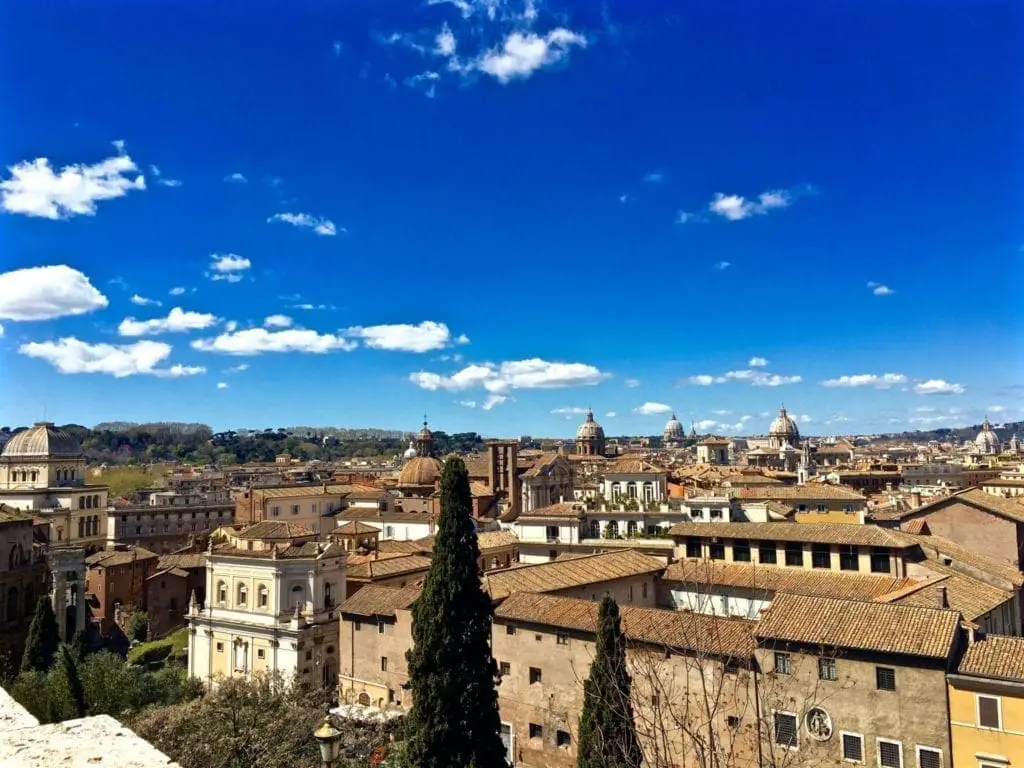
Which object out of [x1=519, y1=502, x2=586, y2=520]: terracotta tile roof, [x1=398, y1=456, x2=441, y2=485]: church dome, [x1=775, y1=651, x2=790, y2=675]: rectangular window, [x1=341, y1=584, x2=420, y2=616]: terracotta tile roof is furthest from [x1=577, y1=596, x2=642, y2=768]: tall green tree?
[x1=398, y1=456, x2=441, y2=485]: church dome

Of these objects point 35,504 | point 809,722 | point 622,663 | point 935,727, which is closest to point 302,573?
point 622,663

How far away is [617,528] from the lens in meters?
44.8

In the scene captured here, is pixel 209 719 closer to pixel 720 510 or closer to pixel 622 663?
pixel 622 663

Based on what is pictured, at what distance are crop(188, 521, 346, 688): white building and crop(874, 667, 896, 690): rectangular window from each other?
2533 centimetres

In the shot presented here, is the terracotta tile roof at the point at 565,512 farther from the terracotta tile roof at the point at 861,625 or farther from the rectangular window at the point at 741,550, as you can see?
the terracotta tile roof at the point at 861,625

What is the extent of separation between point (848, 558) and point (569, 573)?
38.3 ft

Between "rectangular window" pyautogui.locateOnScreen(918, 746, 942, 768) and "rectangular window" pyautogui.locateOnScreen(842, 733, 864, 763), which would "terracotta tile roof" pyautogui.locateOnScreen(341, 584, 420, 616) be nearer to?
"rectangular window" pyautogui.locateOnScreen(842, 733, 864, 763)

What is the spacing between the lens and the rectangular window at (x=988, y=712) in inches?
707

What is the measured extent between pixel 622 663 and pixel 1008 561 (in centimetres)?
2666

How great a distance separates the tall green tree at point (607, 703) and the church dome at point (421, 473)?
1998 inches

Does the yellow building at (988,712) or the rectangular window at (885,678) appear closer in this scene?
the yellow building at (988,712)

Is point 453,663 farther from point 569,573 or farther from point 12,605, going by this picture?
point 12,605

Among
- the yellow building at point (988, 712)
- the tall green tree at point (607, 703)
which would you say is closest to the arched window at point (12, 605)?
the tall green tree at point (607, 703)

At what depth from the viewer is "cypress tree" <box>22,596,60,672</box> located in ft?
118
